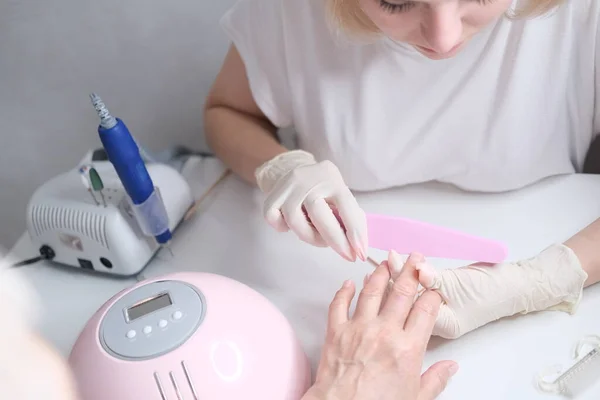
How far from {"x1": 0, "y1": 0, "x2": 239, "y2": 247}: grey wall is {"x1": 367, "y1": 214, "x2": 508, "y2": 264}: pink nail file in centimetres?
62

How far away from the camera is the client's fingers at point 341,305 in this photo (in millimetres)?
724

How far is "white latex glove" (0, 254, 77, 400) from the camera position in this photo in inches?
16.0

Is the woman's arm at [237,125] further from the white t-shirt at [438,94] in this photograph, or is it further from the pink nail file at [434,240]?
the pink nail file at [434,240]

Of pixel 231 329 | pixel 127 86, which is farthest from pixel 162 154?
pixel 231 329

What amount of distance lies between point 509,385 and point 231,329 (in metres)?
0.30

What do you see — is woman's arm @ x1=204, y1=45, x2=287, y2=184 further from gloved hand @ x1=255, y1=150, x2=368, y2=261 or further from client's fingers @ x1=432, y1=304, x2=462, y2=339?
client's fingers @ x1=432, y1=304, x2=462, y2=339

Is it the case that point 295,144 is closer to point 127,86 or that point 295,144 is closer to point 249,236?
point 249,236

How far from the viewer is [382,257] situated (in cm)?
85

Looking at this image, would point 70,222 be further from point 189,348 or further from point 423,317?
point 423,317

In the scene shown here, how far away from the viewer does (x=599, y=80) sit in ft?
2.79

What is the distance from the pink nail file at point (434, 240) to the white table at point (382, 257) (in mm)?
66

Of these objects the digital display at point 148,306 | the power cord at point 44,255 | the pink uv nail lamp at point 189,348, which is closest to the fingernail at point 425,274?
the pink uv nail lamp at point 189,348

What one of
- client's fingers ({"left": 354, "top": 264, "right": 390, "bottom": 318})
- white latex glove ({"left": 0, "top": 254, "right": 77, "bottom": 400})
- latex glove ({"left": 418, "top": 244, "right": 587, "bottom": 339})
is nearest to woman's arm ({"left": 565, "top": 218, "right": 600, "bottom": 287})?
latex glove ({"left": 418, "top": 244, "right": 587, "bottom": 339})

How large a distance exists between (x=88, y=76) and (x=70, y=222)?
45cm
